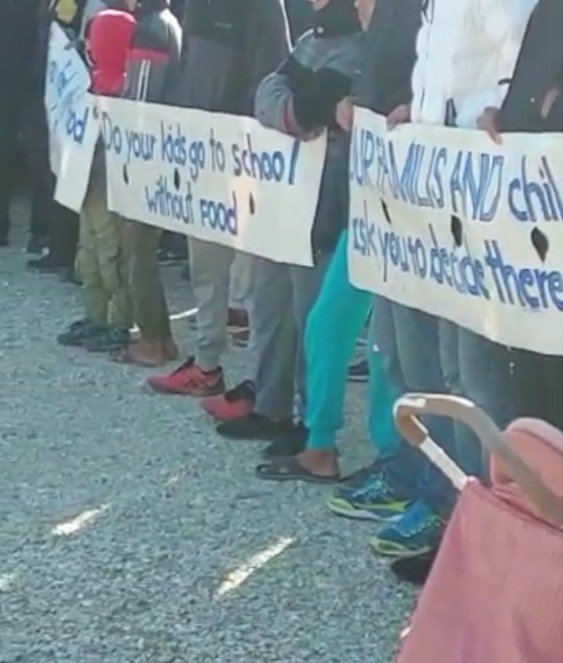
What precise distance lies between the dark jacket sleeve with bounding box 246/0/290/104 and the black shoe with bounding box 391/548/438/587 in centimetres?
200

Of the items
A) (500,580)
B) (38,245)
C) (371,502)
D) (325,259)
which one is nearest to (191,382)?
(325,259)

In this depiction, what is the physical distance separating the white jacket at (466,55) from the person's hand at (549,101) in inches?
7.1

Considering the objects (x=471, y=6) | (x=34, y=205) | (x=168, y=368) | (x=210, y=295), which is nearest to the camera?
(x=471, y=6)

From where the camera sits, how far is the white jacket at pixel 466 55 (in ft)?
13.5

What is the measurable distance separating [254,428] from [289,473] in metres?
0.47

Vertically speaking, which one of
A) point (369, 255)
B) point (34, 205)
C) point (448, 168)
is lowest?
point (34, 205)

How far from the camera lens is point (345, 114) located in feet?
16.7

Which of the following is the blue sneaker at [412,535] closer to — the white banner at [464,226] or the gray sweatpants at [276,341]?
the white banner at [464,226]

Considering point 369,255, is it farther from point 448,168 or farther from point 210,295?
point 210,295

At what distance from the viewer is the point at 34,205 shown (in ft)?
32.8

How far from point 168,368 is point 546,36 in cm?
351

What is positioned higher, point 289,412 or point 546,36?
point 546,36

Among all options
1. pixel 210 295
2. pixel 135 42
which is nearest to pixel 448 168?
pixel 210 295

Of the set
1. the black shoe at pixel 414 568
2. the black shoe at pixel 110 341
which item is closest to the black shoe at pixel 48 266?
the black shoe at pixel 110 341
